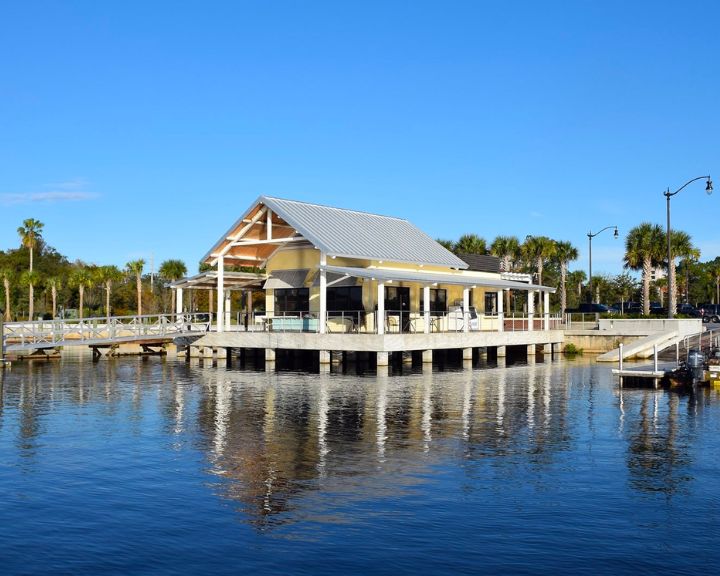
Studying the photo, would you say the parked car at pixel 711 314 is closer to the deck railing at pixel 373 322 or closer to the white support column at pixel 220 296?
the deck railing at pixel 373 322

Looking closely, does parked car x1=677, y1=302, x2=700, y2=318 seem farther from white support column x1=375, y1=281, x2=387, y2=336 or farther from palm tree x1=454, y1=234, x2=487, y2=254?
white support column x1=375, y1=281, x2=387, y2=336

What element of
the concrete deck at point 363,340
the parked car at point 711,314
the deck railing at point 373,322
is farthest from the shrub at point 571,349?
the parked car at point 711,314

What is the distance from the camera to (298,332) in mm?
37625

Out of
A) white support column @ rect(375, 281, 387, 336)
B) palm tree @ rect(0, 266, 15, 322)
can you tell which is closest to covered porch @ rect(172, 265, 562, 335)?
white support column @ rect(375, 281, 387, 336)

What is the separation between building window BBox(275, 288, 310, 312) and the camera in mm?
43750

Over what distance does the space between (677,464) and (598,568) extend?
6.36 m

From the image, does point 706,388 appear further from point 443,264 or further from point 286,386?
point 443,264

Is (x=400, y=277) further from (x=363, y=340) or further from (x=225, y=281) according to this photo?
(x=225, y=281)

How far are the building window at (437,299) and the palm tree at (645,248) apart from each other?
21.7 metres

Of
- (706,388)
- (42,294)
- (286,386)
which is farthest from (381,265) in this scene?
(42,294)

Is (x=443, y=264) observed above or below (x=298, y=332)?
above

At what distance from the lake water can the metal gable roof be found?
14.6 meters

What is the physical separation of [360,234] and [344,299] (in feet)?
12.6

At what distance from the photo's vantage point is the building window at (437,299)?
44.5m
